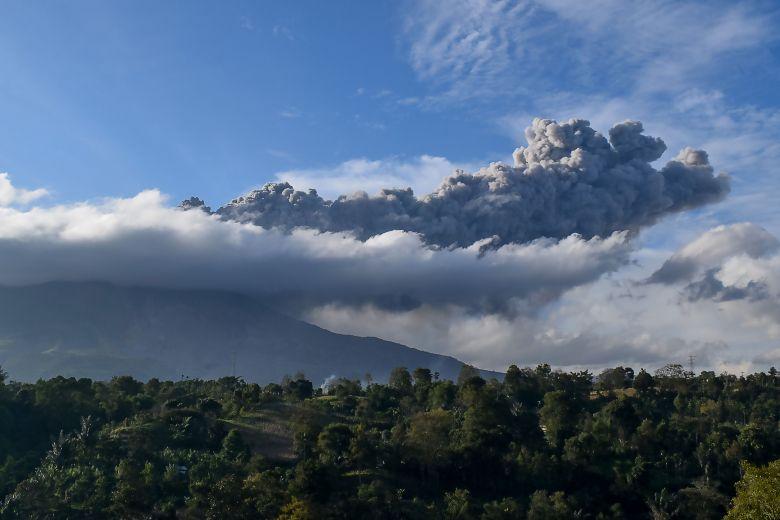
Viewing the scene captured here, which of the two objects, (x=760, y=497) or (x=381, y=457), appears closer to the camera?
(x=760, y=497)

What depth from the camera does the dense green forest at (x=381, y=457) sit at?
62969 millimetres

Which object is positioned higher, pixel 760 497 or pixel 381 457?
pixel 381 457

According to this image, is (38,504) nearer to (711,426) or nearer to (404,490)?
(404,490)

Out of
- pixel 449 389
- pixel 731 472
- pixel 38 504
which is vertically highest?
pixel 449 389

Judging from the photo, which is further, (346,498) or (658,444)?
(658,444)

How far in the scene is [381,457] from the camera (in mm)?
79438

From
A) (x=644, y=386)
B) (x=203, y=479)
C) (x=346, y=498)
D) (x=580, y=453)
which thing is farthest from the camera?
(x=644, y=386)

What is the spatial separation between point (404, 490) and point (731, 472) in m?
32.2

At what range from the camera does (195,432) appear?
8831cm

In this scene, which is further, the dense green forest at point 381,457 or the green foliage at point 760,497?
the dense green forest at point 381,457

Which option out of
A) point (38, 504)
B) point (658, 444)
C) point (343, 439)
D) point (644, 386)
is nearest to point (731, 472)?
point (658, 444)

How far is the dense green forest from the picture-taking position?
63.0 m

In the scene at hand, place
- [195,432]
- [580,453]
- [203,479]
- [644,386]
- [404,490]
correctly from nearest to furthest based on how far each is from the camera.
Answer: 1. [203,479]
2. [404,490]
3. [580,453]
4. [195,432]
5. [644,386]

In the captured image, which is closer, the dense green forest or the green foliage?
the green foliage
